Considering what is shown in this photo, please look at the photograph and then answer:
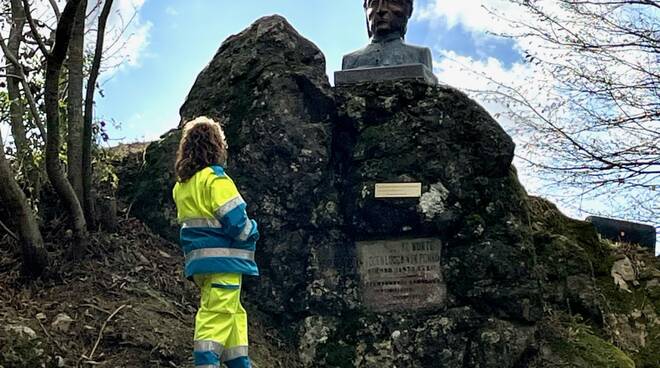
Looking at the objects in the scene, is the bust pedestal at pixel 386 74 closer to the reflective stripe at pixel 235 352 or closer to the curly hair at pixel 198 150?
the curly hair at pixel 198 150

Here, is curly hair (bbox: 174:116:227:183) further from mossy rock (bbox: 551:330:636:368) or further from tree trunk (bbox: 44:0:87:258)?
mossy rock (bbox: 551:330:636:368)

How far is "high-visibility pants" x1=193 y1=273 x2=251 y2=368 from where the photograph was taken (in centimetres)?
452

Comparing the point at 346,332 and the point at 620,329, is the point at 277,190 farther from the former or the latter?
the point at 620,329

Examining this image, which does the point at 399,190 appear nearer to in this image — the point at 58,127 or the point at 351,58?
the point at 351,58

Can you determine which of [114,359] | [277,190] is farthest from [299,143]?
[114,359]

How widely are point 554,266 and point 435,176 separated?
1708 millimetres

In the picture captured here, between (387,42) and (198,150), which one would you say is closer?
(198,150)

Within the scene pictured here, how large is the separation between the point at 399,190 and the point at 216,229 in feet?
7.43

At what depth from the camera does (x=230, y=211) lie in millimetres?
4637

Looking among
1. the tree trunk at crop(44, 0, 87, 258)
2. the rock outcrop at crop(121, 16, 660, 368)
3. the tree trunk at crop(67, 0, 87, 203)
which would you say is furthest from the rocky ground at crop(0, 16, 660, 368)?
the tree trunk at crop(67, 0, 87, 203)

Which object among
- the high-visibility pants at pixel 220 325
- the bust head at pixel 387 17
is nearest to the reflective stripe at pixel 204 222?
the high-visibility pants at pixel 220 325

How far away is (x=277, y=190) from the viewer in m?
6.61

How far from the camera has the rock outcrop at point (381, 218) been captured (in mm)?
6203

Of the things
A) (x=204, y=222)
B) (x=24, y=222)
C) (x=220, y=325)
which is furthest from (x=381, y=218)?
(x=24, y=222)
